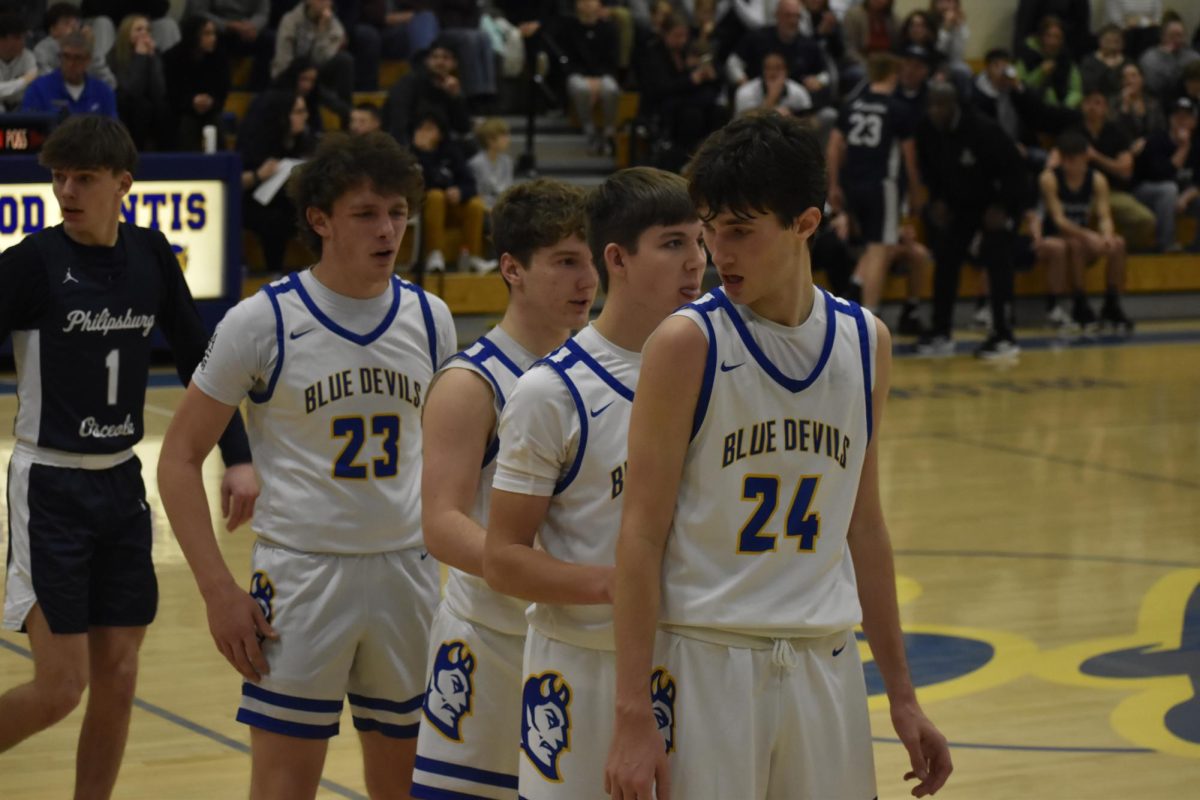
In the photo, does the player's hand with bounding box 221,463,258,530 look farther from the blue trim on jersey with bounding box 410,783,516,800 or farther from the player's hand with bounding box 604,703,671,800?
the player's hand with bounding box 604,703,671,800

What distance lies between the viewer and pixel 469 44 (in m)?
17.2

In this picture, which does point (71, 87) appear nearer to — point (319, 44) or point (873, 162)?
point (319, 44)

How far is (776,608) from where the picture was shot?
2.77m

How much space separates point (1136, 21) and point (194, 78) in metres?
11.4

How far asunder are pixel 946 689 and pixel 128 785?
107 inches

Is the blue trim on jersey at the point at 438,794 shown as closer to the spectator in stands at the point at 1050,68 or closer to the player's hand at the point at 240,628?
the player's hand at the point at 240,628

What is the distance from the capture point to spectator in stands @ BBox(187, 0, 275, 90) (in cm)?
1594

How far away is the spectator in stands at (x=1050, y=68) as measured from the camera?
1895 centimetres

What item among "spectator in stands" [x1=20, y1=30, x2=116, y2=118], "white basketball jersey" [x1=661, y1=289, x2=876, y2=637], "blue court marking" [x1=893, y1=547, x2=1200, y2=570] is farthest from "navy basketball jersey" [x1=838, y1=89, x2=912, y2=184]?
"white basketball jersey" [x1=661, y1=289, x2=876, y2=637]

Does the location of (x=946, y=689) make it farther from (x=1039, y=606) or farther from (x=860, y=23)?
(x=860, y=23)

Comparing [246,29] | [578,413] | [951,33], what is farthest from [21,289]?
[951,33]

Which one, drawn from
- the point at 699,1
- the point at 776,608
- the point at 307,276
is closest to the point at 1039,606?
the point at 307,276

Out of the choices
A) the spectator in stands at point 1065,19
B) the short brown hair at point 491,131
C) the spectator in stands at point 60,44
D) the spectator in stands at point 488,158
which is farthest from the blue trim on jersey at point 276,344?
the spectator in stands at point 1065,19

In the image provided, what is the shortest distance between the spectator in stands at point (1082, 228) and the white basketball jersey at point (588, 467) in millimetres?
14125
